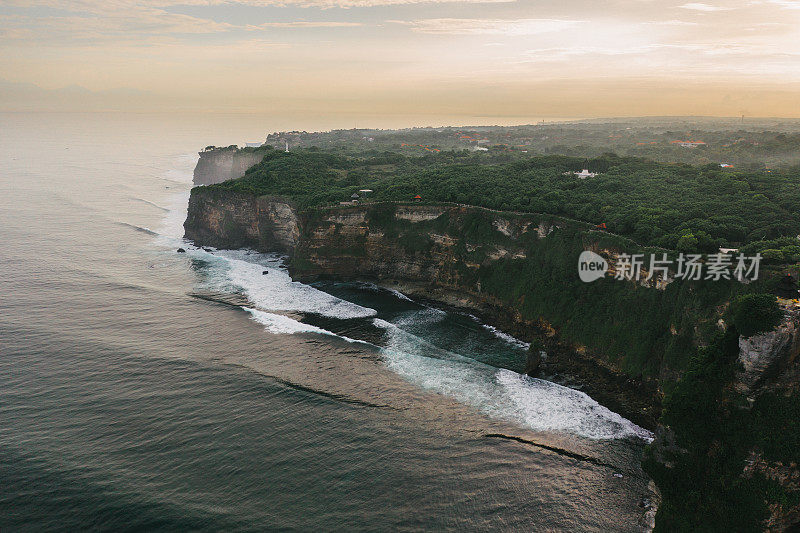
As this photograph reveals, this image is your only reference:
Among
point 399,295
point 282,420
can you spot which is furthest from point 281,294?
point 282,420

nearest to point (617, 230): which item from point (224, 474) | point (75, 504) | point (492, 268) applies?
point (492, 268)

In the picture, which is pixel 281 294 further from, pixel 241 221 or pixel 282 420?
pixel 282 420

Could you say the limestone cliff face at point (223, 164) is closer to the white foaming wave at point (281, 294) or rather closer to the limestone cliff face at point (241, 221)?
the limestone cliff face at point (241, 221)

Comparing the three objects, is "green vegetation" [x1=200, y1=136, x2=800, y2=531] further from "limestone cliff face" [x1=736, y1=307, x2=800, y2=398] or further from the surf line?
the surf line

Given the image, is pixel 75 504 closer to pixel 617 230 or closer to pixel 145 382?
pixel 145 382

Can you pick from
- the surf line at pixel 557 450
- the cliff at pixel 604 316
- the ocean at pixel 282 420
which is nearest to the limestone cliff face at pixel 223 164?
the cliff at pixel 604 316

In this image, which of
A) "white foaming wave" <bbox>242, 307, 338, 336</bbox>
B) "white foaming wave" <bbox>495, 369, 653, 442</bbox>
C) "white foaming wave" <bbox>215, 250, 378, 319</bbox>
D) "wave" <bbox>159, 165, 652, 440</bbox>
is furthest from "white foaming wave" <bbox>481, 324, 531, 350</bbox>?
"white foaming wave" <bbox>242, 307, 338, 336</bbox>
